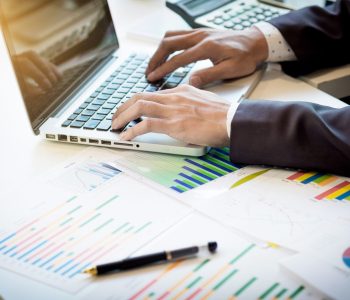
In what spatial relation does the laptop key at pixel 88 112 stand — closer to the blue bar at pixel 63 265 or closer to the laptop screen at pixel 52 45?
the laptop screen at pixel 52 45

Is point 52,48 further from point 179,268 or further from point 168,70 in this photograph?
point 179,268

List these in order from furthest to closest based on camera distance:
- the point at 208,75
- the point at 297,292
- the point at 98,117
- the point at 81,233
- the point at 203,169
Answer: the point at 208,75, the point at 98,117, the point at 203,169, the point at 81,233, the point at 297,292

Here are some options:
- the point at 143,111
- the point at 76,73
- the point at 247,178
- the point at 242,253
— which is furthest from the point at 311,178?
the point at 76,73

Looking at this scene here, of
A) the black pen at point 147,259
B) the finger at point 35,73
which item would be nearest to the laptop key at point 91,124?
the finger at point 35,73

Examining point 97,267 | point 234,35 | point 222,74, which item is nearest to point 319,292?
point 97,267

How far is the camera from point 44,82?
102 cm

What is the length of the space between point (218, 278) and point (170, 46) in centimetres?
64

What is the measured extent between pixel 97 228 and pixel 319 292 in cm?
33

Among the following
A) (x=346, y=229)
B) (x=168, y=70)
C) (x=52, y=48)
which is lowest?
(x=346, y=229)

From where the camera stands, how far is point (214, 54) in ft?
3.88

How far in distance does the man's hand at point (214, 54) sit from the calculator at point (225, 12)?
5.3 inches

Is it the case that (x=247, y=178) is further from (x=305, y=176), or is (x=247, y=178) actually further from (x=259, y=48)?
(x=259, y=48)

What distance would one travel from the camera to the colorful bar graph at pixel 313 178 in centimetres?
89

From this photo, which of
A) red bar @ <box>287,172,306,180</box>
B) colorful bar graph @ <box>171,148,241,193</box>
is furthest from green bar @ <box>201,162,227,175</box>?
red bar @ <box>287,172,306,180</box>
